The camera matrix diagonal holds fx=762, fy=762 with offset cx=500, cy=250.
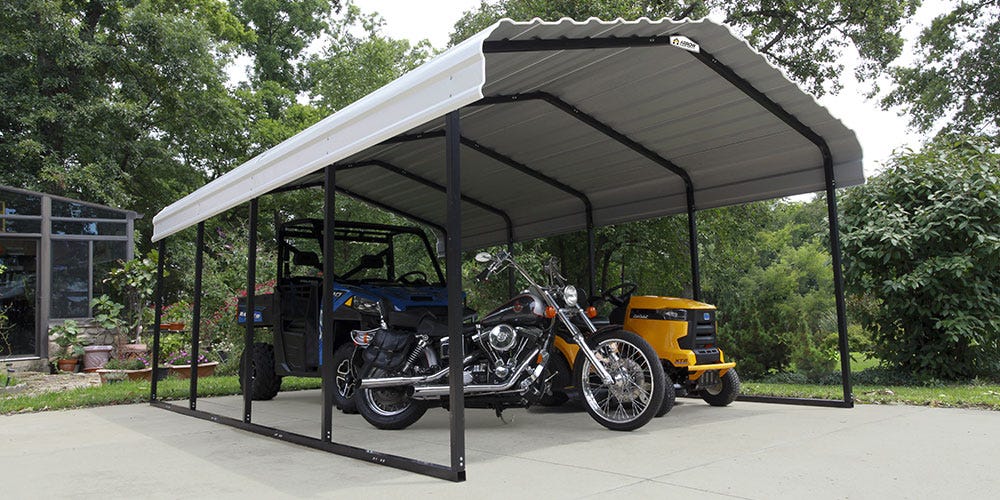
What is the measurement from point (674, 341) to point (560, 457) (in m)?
1.77

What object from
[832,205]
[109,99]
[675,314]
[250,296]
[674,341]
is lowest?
[674,341]

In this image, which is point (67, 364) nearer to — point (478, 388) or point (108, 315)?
point (108, 315)

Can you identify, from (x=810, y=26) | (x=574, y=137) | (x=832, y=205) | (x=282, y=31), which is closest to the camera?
(x=832, y=205)

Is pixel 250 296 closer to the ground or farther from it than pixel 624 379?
farther from it

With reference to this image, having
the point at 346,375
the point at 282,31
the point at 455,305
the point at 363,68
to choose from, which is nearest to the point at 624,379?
the point at 455,305

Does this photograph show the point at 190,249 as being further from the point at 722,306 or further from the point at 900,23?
the point at 900,23

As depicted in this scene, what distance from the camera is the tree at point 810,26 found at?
49.5 ft

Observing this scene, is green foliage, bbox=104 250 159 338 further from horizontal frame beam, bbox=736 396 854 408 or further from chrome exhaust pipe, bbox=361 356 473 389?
horizontal frame beam, bbox=736 396 854 408

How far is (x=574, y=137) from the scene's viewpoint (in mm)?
6926

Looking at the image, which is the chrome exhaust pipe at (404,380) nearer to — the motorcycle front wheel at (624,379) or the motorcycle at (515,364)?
the motorcycle at (515,364)

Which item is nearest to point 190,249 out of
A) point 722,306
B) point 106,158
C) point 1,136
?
point 106,158

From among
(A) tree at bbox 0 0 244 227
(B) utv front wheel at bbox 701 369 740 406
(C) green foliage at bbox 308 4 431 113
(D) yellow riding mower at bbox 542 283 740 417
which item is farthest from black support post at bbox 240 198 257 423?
(A) tree at bbox 0 0 244 227

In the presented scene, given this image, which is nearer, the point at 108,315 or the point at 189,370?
the point at 189,370

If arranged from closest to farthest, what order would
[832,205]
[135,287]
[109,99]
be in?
[832,205]
[135,287]
[109,99]
